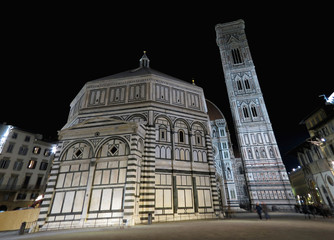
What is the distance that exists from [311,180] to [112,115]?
100ft

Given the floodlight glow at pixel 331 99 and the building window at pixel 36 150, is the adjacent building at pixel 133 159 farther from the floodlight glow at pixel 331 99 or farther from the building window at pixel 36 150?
the floodlight glow at pixel 331 99

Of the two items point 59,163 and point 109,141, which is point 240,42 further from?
point 59,163

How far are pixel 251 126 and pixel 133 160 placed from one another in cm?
2903

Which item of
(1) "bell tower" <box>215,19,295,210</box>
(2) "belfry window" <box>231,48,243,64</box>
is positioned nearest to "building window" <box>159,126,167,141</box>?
(1) "bell tower" <box>215,19,295,210</box>

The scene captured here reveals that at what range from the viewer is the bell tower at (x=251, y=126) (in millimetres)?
28891

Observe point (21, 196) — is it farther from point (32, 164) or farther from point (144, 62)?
point (144, 62)

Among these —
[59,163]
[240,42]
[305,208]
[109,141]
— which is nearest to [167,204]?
[109,141]

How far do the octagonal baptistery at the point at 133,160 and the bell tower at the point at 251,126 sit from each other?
774 inches

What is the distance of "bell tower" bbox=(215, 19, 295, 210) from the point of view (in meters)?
28.9

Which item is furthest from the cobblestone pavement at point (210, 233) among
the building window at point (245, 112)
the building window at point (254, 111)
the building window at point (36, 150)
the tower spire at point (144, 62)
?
the building window at point (254, 111)

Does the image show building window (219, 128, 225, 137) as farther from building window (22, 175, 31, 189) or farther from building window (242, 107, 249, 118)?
building window (22, 175, 31, 189)

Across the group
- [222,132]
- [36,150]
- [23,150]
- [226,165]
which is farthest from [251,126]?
[23,150]

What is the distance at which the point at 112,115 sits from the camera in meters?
16.2

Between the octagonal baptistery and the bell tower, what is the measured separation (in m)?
19.6
